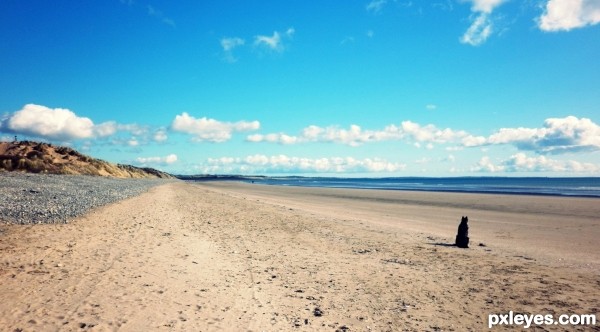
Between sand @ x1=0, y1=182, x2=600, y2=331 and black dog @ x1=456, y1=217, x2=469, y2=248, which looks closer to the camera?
sand @ x1=0, y1=182, x2=600, y2=331

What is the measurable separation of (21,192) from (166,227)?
45.1 feet

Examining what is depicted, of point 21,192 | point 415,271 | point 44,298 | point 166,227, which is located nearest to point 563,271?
point 415,271

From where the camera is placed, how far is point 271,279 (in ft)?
31.5

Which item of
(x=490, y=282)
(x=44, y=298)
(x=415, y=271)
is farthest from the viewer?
(x=415, y=271)

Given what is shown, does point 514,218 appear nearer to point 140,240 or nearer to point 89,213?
point 140,240

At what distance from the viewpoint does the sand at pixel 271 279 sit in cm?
697

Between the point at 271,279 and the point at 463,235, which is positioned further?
the point at 463,235

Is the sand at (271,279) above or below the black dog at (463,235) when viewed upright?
below

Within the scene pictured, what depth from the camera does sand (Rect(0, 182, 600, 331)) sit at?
697 centimetres

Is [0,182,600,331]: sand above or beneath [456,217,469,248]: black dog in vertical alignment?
beneath

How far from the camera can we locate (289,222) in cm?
2091

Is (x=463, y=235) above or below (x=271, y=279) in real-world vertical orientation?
above

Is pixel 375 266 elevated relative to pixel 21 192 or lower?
lower

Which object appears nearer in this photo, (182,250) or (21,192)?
(182,250)
